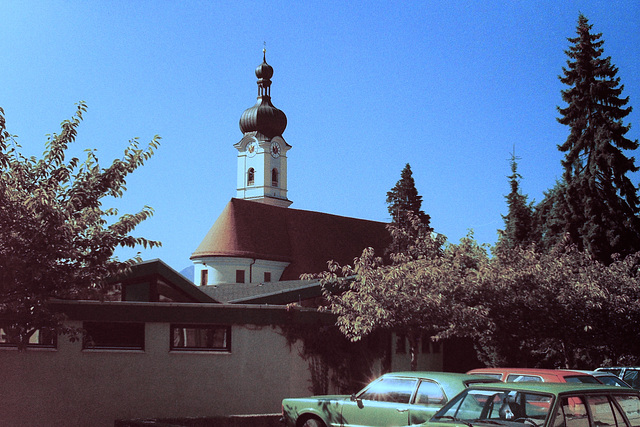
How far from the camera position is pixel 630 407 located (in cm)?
812

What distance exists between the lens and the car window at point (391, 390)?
11329mm

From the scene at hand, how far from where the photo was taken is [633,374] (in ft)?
58.0

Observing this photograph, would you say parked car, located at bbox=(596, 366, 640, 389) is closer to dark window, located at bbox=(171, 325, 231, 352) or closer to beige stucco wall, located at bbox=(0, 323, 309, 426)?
beige stucco wall, located at bbox=(0, 323, 309, 426)

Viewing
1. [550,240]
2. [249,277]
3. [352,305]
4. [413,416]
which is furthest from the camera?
[249,277]

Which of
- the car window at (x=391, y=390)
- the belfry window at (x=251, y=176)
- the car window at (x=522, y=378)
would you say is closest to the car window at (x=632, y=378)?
the car window at (x=522, y=378)

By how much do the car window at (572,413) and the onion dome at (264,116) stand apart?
Result: 76499mm

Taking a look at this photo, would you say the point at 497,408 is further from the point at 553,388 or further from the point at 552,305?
the point at 552,305

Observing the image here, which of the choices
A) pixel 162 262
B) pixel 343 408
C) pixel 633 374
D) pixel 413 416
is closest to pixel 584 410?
pixel 413 416

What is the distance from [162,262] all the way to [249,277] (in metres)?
39.1

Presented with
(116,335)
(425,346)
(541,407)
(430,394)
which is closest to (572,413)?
(541,407)

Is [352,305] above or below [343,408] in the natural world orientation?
above

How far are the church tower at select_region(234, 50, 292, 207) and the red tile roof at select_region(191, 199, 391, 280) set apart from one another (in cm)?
1668

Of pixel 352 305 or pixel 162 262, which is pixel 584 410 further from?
pixel 162 262

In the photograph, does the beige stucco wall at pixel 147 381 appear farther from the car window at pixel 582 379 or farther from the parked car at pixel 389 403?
the car window at pixel 582 379
